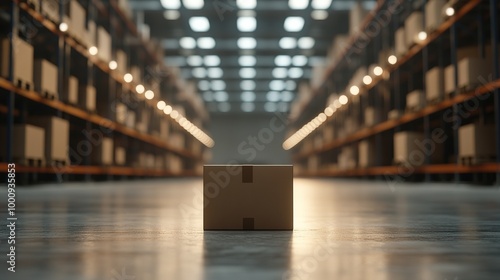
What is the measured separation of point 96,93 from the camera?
16.7 meters

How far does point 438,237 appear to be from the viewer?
2.55 meters

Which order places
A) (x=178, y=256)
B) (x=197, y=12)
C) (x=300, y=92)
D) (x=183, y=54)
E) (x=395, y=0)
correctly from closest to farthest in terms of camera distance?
(x=178, y=256), (x=395, y=0), (x=197, y=12), (x=183, y=54), (x=300, y=92)

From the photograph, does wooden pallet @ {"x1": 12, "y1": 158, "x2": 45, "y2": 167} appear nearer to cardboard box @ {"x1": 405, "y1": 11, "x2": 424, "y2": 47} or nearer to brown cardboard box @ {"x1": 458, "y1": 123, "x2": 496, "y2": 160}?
brown cardboard box @ {"x1": 458, "y1": 123, "x2": 496, "y2": 160}

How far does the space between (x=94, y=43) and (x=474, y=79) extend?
29.3ft

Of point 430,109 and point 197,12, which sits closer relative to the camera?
point 430,109

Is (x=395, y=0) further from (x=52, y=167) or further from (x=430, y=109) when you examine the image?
(x=52, y=167)

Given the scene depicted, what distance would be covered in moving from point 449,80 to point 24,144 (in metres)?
7.75

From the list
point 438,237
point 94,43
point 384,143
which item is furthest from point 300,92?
point 438,237

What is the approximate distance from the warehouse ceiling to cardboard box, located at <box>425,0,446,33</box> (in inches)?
309

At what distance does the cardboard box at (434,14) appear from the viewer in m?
11.3

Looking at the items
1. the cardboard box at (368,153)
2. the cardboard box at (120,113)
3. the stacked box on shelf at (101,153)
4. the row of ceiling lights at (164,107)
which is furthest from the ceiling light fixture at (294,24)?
the stacked box on shelf at (101,153)

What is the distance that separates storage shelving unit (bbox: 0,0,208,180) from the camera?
987 centimetres

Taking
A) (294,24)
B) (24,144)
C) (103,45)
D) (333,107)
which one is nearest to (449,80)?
(24,144)

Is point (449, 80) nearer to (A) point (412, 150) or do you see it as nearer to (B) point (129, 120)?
(A) point (412, 150)
